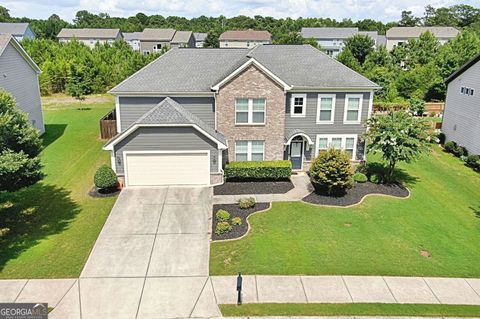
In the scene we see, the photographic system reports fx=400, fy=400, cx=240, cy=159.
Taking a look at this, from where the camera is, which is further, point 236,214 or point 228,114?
point 228,114

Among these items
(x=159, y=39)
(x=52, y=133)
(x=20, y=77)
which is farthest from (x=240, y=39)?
(x=20, y=77)

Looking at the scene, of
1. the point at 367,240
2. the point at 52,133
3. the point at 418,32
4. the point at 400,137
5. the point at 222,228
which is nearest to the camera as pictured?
the point at 367,240

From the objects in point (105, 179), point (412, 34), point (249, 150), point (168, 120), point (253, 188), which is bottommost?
point (253, 188)

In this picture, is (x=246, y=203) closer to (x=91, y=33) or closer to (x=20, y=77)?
(x=20, y=77)

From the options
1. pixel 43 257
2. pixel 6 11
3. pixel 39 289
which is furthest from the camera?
pixel 6 11

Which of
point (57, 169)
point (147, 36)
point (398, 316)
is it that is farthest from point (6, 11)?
point (398, 316)

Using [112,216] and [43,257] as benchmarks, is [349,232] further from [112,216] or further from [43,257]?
[43,257]
